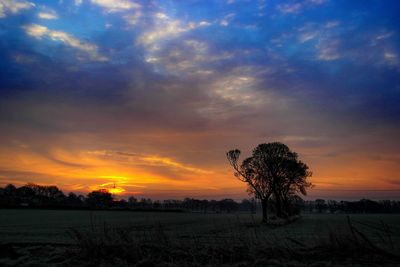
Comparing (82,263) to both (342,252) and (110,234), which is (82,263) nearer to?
(110,234)

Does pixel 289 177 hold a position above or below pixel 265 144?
below

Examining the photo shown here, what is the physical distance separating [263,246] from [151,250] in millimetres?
3878

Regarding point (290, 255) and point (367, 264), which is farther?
point (290, 255)

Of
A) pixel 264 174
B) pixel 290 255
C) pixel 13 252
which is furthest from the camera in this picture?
pixel 264 174

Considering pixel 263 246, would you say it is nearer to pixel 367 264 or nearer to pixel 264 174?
pixel 367 264

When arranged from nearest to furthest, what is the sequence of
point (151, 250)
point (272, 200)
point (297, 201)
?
point (151, 250) → point (272, 200) → point (297, 201)

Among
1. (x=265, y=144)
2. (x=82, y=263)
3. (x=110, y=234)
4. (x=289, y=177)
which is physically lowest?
(x=82, y=263)

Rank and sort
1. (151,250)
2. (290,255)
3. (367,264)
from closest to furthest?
(367,264) → (290,255) → (151,250)

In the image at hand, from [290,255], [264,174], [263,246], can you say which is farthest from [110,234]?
[264,174]

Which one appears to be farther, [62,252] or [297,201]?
[297,201]

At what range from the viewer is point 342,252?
12070 millimetres

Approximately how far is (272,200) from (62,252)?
6007cm

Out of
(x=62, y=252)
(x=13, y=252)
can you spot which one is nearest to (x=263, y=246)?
(x=62, y=252)

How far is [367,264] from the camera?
1091 cm
